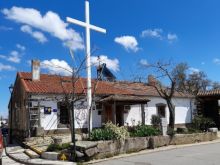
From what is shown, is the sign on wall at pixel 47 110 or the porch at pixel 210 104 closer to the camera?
the sign on wall at pixel 47 110

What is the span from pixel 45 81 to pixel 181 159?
577 inches

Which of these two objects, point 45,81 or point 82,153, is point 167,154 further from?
point 45,81

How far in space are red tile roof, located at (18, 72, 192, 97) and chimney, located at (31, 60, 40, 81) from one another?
31 cm

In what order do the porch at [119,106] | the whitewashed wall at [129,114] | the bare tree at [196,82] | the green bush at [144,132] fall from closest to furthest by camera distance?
the green bush at [144,132], the whitewashed wall at [129,114], the porch at [119,106], the bare tree at [196,82]

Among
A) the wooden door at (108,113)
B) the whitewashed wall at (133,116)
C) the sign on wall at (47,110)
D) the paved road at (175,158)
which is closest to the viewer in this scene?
the paved road at (175,158)

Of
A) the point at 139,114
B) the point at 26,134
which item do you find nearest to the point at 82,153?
the point at 26,134

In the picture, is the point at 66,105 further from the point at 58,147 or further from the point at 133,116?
the point at 133,116

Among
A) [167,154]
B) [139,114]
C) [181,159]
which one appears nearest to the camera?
[181,159]

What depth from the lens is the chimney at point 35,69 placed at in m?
24.8

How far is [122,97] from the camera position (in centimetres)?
2589

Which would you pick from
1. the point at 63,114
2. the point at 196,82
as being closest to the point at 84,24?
the point at 63,114

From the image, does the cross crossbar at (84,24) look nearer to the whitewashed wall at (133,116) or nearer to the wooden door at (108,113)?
the wooden door at (108,113)

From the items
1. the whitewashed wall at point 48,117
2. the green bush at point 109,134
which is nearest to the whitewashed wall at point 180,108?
the whitewashed wall at point 48,117

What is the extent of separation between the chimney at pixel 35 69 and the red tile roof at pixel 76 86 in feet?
1.01
